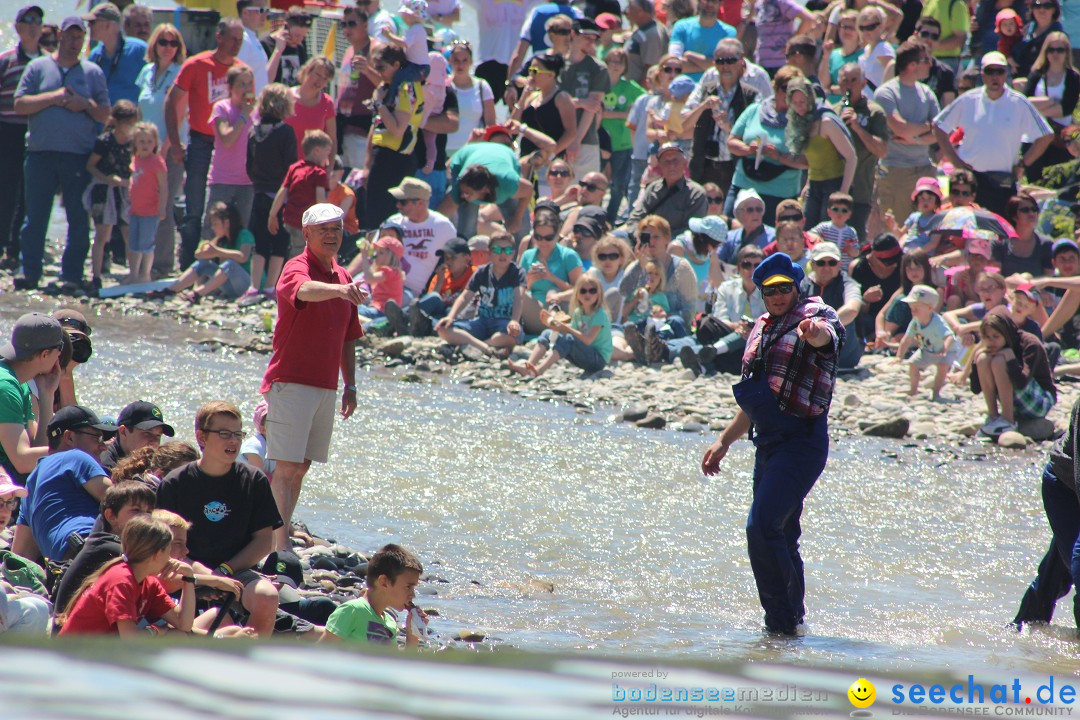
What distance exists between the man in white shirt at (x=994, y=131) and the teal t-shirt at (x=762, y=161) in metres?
1.71

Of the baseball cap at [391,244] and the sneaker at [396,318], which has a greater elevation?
the baseball cap at [391,244]

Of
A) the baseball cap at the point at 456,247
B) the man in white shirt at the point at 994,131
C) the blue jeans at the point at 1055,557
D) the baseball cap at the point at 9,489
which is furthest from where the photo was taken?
the man in white shirt at the point at 994,131

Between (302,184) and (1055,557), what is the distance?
9739 millimetres

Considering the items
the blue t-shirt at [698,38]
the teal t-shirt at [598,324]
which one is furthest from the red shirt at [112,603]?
the blue t-shirt at [698,38]

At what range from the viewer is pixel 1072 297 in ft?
43.1

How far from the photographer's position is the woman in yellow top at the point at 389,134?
15.3 m

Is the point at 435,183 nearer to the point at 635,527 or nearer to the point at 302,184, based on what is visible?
the point at 302,184

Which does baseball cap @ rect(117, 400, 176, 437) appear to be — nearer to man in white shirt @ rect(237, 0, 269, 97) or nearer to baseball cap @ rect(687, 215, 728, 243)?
baseball cap @ rect(687, 215, 728, 243)

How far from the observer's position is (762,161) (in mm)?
14938

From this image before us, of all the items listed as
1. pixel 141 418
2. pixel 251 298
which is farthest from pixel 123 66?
pixel 141 418

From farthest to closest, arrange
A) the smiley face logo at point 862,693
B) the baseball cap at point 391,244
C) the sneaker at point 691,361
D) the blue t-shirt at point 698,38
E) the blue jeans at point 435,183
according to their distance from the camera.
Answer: the blue t-shirt at point 698,38 < the blue jeans at point 435,183 < the baseball cap at point 391,244 < the sneaker at point 691,361 < the smiley face logo at point 862,693

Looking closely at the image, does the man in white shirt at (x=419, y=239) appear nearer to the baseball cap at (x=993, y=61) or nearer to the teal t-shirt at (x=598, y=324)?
the teal t-shirt at (x=598, y=324)

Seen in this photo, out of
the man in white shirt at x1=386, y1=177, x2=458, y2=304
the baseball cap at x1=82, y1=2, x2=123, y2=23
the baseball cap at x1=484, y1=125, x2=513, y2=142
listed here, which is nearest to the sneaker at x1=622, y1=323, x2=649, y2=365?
the man in white shirt at x1=386, y1=177, x2=458, y2=304

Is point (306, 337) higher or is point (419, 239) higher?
point (306, 337)
